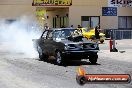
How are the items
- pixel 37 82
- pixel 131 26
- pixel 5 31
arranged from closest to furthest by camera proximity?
pixel 37 82 → pixel 5 31 → pixel 131 26

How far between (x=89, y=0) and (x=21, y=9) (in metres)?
8.34

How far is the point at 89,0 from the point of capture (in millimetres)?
48312

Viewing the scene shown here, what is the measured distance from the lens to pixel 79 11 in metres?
48.1

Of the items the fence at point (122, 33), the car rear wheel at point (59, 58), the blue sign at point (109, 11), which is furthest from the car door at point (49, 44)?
the blue sign at point (109, 11)

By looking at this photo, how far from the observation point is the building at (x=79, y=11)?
46.2 meters

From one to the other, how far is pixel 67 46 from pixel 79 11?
31.6m

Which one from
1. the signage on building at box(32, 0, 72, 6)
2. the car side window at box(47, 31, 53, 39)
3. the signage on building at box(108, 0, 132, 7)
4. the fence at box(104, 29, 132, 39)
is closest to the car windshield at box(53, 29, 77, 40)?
the car side window at box(47, 31, 53, 39)

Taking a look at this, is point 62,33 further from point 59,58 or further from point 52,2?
point 52,2

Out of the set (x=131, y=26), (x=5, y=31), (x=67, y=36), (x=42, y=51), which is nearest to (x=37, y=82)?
(x=67, y=36)

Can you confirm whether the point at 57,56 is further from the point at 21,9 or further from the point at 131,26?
the point at 131,26

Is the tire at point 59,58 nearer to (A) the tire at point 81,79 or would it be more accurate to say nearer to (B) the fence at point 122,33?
(A) the tire at point 81,79

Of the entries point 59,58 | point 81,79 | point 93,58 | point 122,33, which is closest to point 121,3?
point 122,33

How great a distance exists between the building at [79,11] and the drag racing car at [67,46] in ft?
90.1

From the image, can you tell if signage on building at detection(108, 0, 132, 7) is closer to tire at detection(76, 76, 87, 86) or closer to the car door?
the car door
